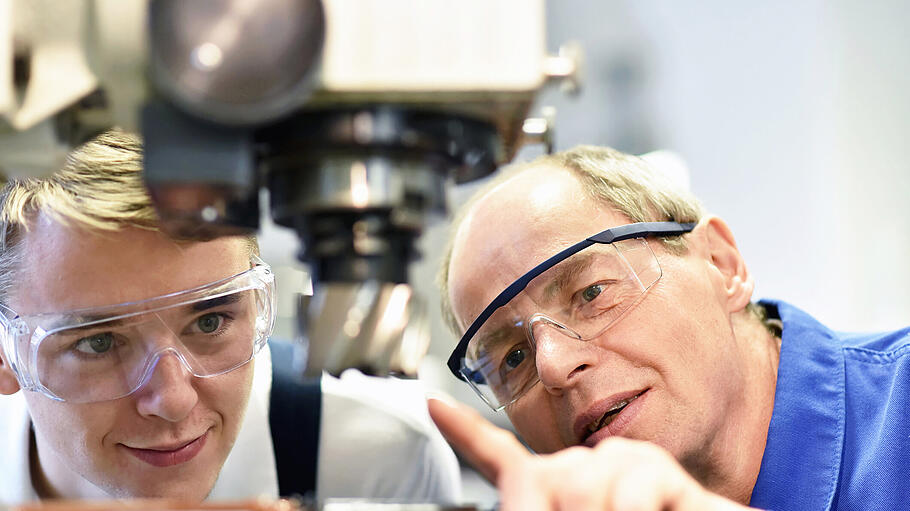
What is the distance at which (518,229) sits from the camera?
4.19 ft

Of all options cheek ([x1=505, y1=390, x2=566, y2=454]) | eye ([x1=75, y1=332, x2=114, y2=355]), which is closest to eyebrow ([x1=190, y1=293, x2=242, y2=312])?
eye ([x1=75, y1=332, x2=114, y2=355])

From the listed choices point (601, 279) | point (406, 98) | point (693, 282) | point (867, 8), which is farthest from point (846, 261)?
point (406, 98)

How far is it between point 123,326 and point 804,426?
98 cm

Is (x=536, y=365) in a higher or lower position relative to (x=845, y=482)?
higher

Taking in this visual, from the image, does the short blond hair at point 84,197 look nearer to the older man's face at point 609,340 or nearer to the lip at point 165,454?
the lip at point 165,454

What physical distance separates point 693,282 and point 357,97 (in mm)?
826

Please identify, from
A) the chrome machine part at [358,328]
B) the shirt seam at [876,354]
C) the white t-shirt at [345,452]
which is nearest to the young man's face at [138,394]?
the white t-shirt at [345,452]

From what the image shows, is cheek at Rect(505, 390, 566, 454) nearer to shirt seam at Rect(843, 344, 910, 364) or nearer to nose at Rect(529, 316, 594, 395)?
nose at Rect(529, 316, 594, 395)

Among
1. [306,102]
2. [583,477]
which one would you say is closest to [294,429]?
[583,477]

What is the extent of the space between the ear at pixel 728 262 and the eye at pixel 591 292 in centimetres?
26

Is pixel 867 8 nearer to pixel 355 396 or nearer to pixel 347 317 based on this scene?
pixel 355 396

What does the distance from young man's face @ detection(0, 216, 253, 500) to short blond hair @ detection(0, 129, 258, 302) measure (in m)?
0.02

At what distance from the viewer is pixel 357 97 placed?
0.60 metres

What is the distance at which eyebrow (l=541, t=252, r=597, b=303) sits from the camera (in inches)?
47.6
